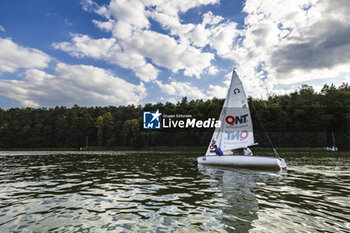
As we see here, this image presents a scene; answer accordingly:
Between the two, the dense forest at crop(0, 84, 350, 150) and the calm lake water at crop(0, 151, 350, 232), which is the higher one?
the dense forest at crop(0, 84, 350, 150)

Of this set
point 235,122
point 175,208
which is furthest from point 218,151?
point 175,208

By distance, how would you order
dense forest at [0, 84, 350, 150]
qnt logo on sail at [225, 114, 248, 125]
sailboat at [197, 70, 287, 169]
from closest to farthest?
1. sailboat at [197, 70, 287, 169]
2. qnt logo on sail at [225, 114, 248, 125]
3. dense forest at [0, 84, 350, 150]

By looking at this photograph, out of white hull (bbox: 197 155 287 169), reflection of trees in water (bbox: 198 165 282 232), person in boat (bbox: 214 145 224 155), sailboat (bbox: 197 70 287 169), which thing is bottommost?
reflection of trees in water (bbox: 198 165 282 232)

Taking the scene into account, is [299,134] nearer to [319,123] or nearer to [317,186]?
[319,123]

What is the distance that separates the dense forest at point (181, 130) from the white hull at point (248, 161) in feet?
205

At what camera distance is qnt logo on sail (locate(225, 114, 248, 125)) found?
72.4 ft

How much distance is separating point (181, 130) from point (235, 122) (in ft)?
267

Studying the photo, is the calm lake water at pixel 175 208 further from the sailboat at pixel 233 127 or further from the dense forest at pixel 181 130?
the dense forest at pixel 181 130

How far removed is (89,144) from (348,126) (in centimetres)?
11557

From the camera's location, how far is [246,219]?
6.49m

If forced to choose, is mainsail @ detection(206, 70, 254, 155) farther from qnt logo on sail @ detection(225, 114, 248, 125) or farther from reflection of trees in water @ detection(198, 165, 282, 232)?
reflection of trees in water @ detection(198, 165, 282, 232)

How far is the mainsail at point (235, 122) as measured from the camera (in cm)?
2184

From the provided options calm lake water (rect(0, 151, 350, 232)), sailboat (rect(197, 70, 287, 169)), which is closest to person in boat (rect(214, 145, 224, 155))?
sailboat (rect(197, 70, 287, 169))

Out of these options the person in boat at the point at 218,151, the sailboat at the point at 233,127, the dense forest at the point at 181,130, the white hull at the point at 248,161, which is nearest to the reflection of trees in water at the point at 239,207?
the white hull at the point at 248,161
